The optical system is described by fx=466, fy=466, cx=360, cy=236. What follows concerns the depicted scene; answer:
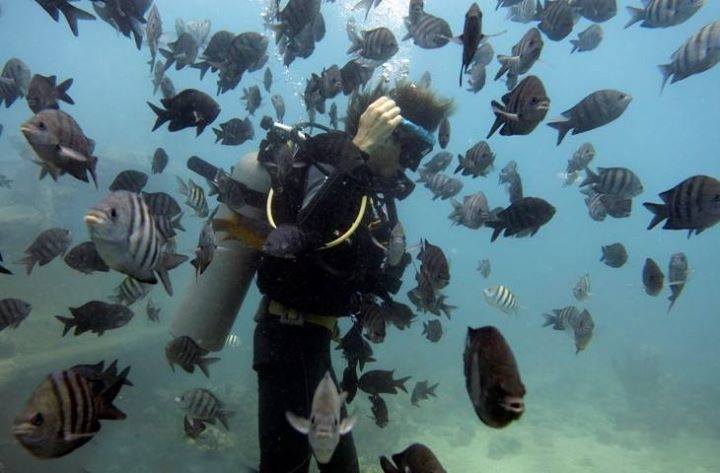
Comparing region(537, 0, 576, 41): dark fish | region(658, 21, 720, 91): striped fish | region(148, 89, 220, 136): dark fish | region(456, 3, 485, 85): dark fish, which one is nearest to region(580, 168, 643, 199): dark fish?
region(658, 21, 720, 91): striped fish

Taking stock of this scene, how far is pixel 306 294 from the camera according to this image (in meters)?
3.98

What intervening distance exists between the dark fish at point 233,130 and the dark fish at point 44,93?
88.0 inches

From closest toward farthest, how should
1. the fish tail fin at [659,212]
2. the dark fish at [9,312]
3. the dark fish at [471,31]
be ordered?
1. the dark fish at [471,31]
2. the fish tail fin at [659,212]
3. the dark fish at [9,312]

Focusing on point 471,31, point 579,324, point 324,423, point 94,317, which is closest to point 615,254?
point 579,324

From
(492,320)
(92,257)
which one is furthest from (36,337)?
(492,320)

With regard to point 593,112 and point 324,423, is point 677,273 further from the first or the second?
point 324,423

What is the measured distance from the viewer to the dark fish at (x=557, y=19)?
15.4 ft

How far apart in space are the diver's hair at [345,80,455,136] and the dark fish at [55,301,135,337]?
9.05 ft

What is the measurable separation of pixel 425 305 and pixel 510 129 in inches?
77.2

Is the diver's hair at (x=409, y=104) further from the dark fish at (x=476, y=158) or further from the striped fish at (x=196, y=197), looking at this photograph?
the striped fish at (x=196, y=197)

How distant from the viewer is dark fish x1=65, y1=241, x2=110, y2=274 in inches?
157

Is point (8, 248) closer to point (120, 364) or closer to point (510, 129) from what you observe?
point (120, 364)

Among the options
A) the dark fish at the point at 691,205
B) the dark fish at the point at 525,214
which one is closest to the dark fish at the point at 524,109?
the dark fish at the point at 525,214

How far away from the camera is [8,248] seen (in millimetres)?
18141
